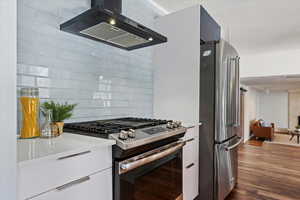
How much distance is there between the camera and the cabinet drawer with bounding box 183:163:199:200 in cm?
185

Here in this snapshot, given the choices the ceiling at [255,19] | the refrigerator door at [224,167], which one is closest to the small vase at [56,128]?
the refrigerator door at [224,167]

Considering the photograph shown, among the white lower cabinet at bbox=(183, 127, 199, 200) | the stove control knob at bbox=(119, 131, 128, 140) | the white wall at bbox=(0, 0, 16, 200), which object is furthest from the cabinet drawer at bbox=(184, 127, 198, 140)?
the white wall at bbox=(0, 0, 16, 200)

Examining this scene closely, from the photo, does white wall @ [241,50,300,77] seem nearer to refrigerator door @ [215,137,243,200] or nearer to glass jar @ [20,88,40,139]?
refrigerator door @ [215,137,243,200]

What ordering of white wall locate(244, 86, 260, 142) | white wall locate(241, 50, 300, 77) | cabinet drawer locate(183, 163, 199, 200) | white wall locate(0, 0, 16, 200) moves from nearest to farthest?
white wall locate(0, 0, 16, 200), cabinet drawer locate(183, 163, 199, 200), white wall locate(241, 50, 300, 77), white wall locate(244, 86, 260, 142)

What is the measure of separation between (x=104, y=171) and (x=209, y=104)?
1.45 m

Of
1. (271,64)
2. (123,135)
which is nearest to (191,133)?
(123,135)

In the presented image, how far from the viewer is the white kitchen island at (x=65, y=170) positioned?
2.42ft

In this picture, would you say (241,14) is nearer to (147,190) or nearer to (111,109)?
(111,109)

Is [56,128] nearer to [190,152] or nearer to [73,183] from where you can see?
[73,183]

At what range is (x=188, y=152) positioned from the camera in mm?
1900

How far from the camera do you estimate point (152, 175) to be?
1337 millimetres

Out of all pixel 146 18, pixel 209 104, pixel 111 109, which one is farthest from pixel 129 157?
pixel 146 18

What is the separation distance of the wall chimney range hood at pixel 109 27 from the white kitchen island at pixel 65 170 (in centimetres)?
85

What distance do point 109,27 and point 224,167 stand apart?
201cm
